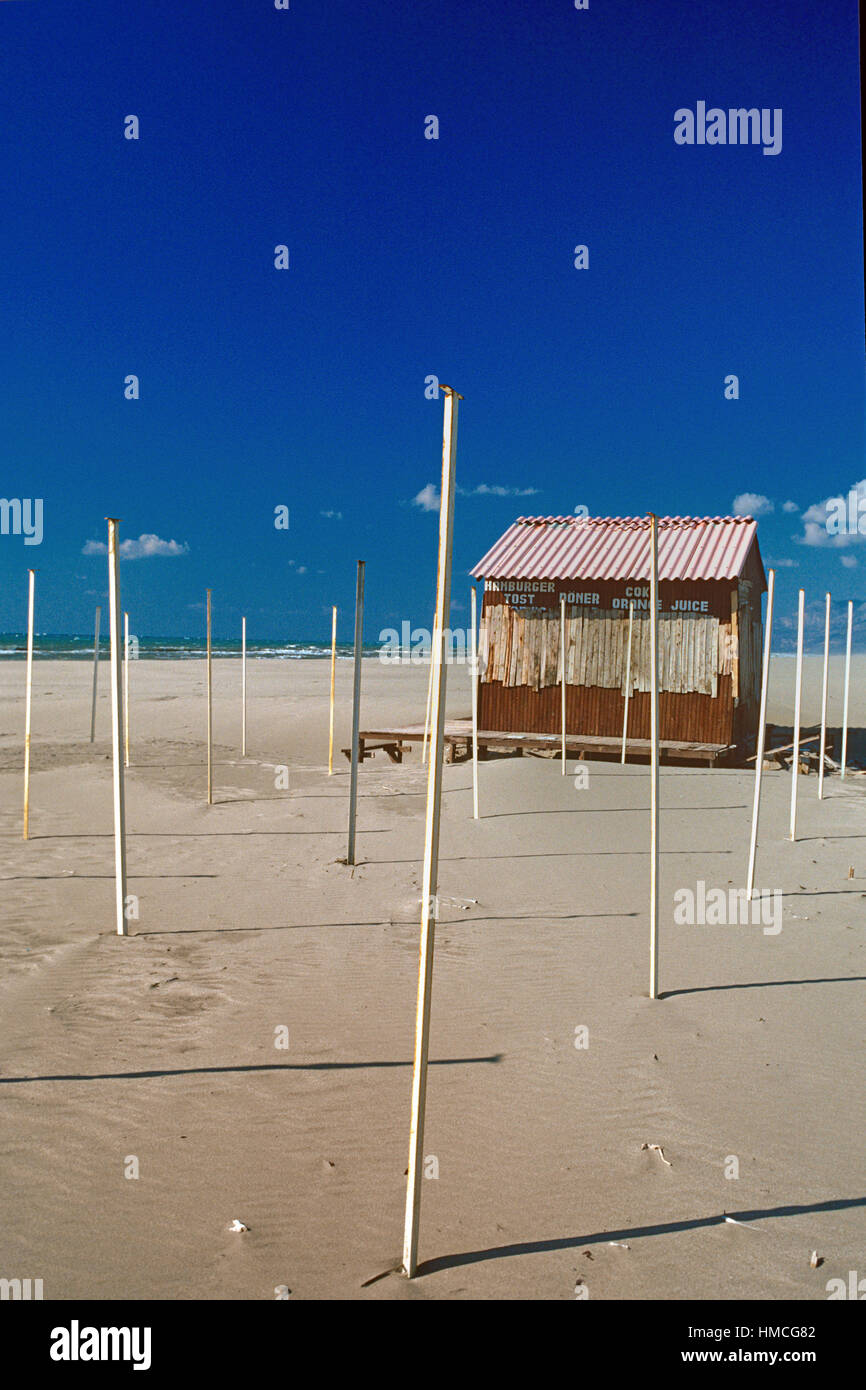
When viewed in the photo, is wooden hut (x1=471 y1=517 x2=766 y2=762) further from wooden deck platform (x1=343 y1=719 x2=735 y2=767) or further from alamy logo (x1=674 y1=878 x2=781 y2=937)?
alamy logo (x1=674 y1=878 x2=781 y2=937)

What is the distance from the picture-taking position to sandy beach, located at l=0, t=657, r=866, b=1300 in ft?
13.6

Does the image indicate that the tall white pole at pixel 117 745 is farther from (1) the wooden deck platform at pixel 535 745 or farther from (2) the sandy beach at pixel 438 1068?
(1) the wooden deck platform at pixel 535 745

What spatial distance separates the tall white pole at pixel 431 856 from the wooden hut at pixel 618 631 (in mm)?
14918

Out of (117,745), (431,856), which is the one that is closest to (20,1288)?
(431,856)

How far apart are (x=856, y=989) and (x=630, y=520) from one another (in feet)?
48.0

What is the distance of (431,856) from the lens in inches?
151

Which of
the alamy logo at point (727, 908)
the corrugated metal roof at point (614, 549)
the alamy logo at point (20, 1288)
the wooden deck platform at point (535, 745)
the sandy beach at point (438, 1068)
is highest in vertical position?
the corrugated metal roof at point (614, 549)

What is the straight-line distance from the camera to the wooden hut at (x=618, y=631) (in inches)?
730

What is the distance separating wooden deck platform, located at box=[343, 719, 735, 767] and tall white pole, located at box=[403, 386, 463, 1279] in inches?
583
